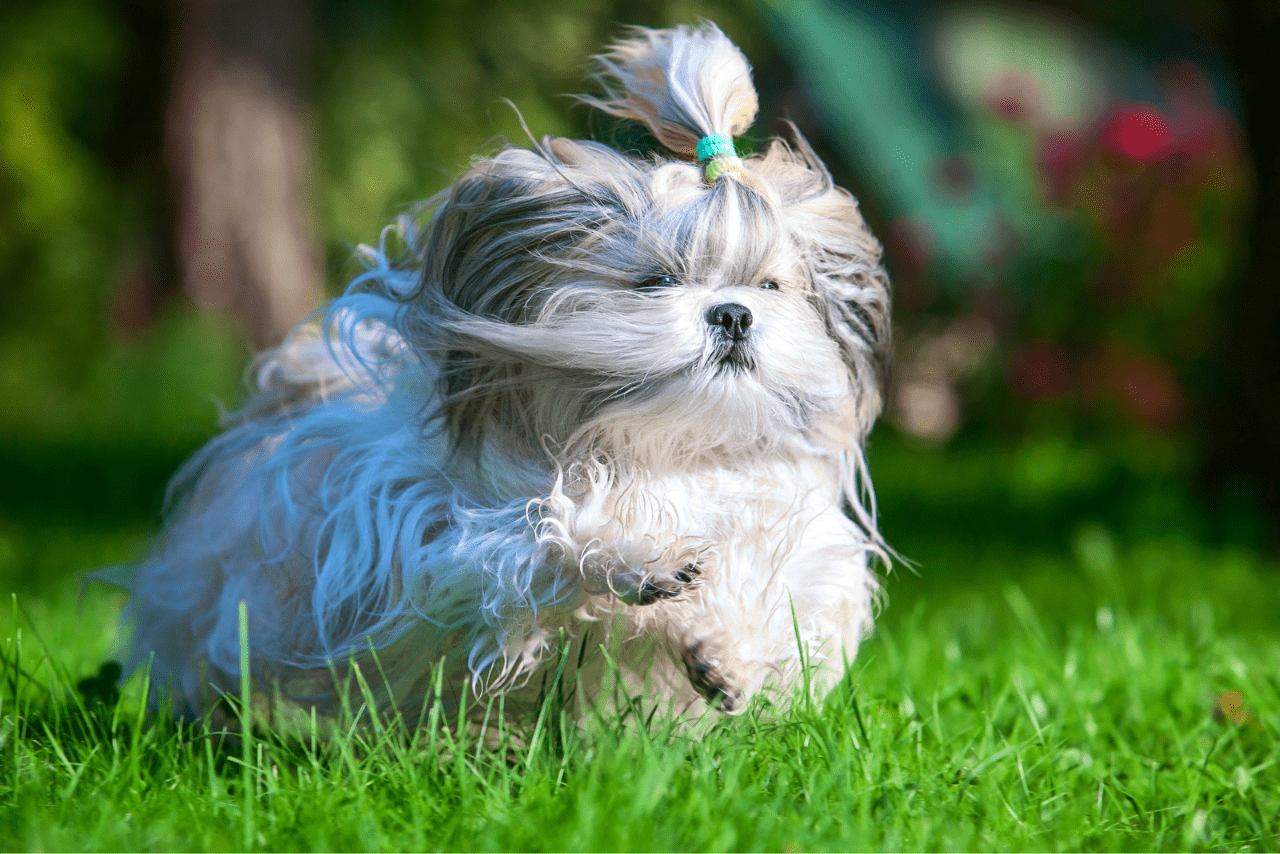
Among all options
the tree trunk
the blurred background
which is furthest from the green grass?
the tree trunk

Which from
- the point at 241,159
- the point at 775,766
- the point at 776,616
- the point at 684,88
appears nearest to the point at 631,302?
the point at 684,88

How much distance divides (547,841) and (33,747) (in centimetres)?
101

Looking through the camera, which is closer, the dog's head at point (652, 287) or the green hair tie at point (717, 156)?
the dog's head at point (652, 287)

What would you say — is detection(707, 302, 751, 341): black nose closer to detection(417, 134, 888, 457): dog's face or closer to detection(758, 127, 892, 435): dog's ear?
detection(417, 134, 888, 457): dog's face

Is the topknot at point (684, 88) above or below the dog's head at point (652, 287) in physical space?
above

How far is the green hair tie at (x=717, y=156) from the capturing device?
1.94 metres

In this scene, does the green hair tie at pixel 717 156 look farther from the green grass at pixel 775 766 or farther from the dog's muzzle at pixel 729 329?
the green grass at pixel 775 766

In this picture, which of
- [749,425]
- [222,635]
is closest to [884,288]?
[749,425]

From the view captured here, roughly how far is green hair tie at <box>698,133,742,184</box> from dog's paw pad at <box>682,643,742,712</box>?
751mm

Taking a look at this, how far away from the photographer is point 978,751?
6.87 ft

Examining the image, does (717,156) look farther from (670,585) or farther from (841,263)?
(670,585)

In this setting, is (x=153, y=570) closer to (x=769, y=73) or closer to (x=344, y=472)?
(x=344, y=472)

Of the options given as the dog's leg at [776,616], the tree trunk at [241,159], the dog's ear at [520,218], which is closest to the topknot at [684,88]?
the dog's ear at [520,218]

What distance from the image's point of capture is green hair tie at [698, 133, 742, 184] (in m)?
1.94
